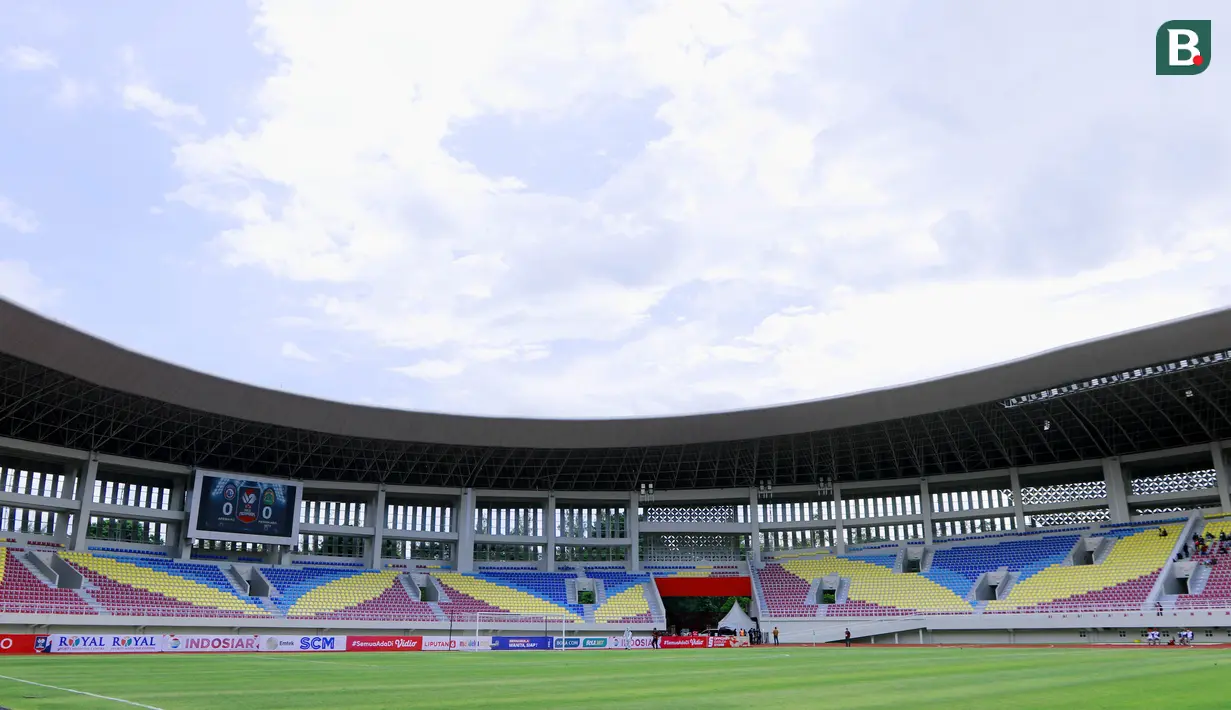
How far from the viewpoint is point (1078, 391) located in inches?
1916

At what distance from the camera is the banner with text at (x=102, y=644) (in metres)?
40.7

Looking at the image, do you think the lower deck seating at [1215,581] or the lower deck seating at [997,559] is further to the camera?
the lower deck seating at [997,559]

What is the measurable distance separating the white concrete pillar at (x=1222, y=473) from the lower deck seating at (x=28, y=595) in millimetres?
68127

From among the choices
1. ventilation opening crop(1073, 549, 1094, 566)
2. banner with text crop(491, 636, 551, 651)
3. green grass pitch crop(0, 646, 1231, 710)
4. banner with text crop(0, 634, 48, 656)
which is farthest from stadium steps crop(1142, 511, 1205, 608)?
banner with text crop(0, 634, 48, 656)

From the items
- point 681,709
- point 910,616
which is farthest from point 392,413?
point 681,709

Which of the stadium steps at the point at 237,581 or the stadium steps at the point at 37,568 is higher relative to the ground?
the stadium steps at the point at 37,568

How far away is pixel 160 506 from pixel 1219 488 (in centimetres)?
7285

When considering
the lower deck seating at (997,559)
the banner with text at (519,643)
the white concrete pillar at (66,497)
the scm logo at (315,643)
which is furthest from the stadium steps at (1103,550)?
the white concrete pillar at (66,497)

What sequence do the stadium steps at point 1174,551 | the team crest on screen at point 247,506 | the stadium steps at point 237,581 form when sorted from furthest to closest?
1. the team crest on screen at point 247,506
2. the stadium steps at point 237,581
3. the stadium steps at point 1174,551

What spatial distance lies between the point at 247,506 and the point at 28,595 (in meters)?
14.8

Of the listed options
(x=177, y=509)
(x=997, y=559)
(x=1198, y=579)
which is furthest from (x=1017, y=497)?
(x=177, y=509)

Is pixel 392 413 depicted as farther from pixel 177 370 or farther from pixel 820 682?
pixel 820 682

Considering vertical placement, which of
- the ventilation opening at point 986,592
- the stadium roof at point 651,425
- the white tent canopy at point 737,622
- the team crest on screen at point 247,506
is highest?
the stadium roof at point 651,425

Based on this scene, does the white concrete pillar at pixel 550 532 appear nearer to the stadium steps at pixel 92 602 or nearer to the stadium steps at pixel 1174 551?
the stadium steps at pixel 92 602
